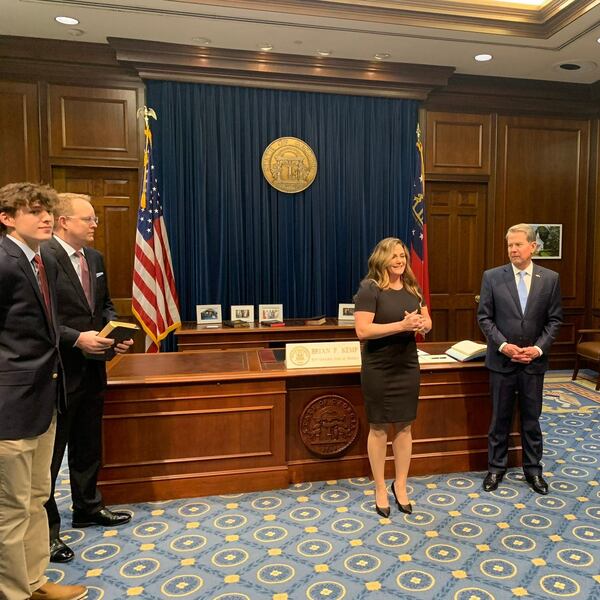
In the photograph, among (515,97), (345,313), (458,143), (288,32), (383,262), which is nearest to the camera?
(383,262)

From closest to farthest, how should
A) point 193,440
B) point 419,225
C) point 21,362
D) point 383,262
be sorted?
point 21,362 < point 383,262 < point 193,440 < point 419,225

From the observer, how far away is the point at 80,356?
255 centimetres

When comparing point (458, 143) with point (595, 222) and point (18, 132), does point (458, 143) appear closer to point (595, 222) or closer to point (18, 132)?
A: point (595, 222)

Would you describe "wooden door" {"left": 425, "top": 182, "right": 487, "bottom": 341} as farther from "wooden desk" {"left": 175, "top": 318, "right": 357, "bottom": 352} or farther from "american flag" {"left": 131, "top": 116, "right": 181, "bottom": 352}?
"american flag" {"left": 131, "top": 116, "right": 181, "bottom": 352}

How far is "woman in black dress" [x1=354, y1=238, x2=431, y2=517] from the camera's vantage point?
277cm

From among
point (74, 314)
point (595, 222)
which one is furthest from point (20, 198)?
point (595, 222)

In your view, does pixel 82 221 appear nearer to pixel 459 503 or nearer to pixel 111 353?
pixel 111 353

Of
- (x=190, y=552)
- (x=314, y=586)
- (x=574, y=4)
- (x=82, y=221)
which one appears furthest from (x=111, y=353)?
(x=574, y=4)

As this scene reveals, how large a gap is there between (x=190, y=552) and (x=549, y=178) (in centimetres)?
609

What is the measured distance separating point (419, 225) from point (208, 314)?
2.51 m

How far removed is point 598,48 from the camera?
17.4 feet

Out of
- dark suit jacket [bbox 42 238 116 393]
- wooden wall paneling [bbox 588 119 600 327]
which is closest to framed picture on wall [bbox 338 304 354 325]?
dark suit jacket [bbox 42 238 116 393]

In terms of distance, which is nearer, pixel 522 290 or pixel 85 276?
pixel 85 276

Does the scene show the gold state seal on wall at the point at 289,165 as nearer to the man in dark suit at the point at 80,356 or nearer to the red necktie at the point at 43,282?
the man in dark suit at the point at 80,356
